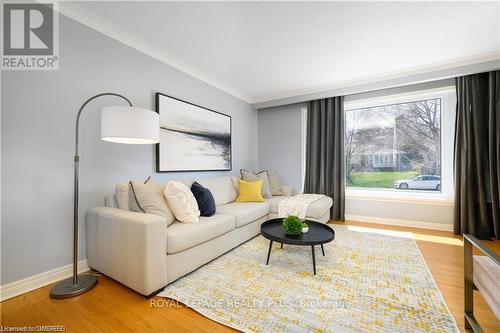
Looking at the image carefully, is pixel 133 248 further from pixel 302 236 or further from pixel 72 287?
pixel 302 236

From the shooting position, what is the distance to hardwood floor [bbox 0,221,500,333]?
4.58 feet

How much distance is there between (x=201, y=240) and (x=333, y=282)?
1.25m

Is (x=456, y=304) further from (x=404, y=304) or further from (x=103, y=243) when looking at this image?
(x=103, y=243)

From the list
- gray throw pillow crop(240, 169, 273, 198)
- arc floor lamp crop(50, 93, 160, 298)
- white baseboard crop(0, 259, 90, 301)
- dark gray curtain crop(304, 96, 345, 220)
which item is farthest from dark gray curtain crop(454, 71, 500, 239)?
white baseboard crop(0, 259, 90, 301)

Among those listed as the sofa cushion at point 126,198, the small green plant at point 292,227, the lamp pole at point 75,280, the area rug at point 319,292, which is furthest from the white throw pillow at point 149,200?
the small green plant at point 292,227

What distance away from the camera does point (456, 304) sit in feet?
5.25

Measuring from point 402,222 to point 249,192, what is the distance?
2660 mm

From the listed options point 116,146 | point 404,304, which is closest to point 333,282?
point 404,304

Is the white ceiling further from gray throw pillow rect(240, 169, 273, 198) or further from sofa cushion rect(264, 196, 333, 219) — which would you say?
sofa cushion rect(264, 196, 333, 219)

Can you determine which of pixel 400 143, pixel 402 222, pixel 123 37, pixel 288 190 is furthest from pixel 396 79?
pixel 123 37

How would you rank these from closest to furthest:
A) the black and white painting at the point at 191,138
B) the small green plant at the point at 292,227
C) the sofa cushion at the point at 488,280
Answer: the sofa cushion at the point at 488,280 → the small green plant at the point at 292,227 → the black and white painting at the point at 191,138

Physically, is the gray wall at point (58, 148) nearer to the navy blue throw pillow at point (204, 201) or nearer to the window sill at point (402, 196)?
the navy blue throw pillow at point (204, 201)

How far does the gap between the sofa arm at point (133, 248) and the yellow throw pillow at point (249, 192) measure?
1811mm

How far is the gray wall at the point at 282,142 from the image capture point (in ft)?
15.0
